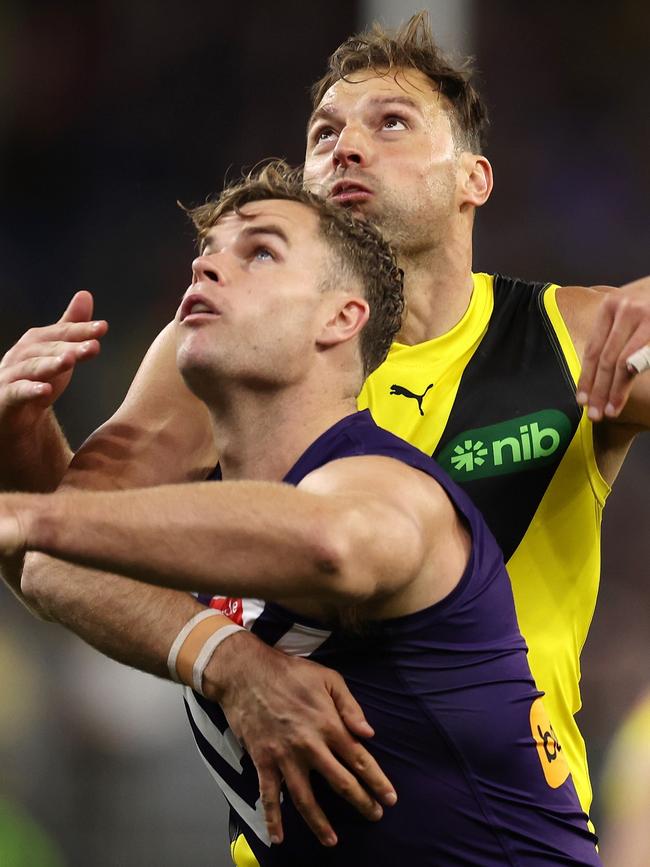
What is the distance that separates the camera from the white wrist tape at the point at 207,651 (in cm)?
246

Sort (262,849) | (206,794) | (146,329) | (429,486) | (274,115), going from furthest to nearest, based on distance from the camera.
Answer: (274,115) → (146,329) → (206,794) → (262,849) → (429,486)

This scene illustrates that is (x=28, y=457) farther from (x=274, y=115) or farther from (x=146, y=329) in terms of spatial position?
(x=274, y=115)

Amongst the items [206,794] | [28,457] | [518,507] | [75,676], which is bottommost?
[206,794]

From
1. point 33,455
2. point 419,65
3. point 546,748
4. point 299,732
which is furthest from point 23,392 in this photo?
point 419,65

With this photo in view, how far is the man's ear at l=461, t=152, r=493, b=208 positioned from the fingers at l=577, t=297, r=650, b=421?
1244mm

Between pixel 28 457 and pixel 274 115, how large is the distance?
4579 mm

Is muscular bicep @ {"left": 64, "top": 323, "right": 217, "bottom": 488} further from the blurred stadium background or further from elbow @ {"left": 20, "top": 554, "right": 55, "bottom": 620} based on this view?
the blurred stadium background

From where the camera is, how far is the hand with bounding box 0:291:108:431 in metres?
2.87

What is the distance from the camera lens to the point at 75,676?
5.82 m

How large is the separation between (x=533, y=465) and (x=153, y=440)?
39.4 inches

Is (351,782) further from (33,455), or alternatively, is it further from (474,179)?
(474,179)

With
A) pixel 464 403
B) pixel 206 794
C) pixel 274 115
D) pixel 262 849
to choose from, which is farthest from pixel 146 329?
pixel 262 849

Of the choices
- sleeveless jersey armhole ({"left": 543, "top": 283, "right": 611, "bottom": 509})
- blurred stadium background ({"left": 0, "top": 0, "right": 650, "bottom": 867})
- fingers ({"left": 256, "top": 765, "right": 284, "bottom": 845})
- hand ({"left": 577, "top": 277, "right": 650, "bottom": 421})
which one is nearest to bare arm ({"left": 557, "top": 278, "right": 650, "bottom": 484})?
hand ({"left": 577, "top": 277, "right": 650, "bottom": 421})

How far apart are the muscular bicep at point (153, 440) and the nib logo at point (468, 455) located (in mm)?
650
